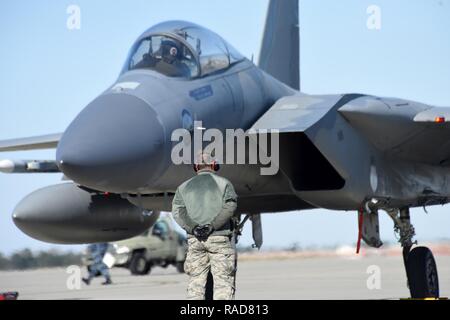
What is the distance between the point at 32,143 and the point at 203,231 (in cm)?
501

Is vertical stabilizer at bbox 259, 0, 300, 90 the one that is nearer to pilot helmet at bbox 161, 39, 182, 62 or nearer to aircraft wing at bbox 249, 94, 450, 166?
aircraft wing at bbox 249, 94, 450, 166

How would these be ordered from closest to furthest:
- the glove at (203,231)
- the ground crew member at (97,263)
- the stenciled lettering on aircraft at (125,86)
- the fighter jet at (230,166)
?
1. the glove at (203,231)
2. the fighter jet at (230,166)
3. the stenciled lettering on aircraft at (125,86)
4. the ground crew member at (97,263)

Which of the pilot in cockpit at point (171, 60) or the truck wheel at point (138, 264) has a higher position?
the truck wheel at point (138, 264)

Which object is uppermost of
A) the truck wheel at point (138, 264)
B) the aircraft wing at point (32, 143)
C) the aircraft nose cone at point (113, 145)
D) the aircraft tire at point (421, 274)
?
the truck wheel at point (138, 264)

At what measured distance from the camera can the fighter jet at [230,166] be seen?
6.86 m

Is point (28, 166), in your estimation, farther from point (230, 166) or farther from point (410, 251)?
point (410, 251)

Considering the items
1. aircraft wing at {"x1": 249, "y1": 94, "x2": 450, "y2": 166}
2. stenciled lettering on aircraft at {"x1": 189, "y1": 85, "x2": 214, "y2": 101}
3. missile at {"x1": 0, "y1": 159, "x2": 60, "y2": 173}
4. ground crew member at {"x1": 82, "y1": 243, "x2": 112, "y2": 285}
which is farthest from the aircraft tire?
ground crew member at {"x1": 82, "y1": 243, "x2": 112, "y2": 285}

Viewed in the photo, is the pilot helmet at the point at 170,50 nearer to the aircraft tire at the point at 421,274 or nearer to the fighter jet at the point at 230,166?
the fighter jet at the point at 230,166

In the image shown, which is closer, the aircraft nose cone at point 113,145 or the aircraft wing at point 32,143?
the aircraft nose cone at point 113,145

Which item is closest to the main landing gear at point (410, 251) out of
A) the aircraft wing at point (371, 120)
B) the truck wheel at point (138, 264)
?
the aircraft wing at point (371, 120)

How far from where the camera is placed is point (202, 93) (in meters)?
7.65

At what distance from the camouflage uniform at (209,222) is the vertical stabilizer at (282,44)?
7.12m
